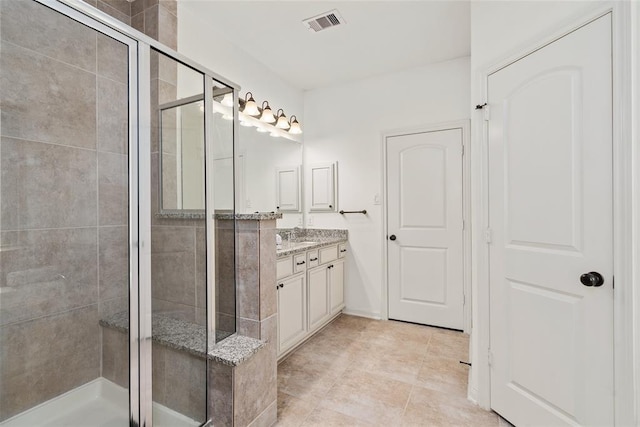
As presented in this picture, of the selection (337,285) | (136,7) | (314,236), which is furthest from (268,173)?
(136,7)

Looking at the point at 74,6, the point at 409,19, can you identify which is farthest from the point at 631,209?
the point at 74,6

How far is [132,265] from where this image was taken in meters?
1.27

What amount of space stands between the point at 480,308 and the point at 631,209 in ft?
3.07

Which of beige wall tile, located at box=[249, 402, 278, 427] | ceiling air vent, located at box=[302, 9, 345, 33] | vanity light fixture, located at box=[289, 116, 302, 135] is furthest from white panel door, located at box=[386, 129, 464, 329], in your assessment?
beige wall tile, located at box=[249, 402, 278, 427]

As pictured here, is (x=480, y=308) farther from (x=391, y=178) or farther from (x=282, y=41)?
(x=282, y=41)

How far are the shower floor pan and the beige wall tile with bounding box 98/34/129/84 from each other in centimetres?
149

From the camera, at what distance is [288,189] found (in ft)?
11.3

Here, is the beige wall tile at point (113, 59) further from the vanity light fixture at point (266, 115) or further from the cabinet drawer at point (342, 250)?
the cabinet drawer at point (342, 250)

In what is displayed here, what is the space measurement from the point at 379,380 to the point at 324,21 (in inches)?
112

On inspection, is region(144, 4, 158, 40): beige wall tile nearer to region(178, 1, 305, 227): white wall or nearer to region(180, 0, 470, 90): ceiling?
region(178, 1, 305, 227): white wall

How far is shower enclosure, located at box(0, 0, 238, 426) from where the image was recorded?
51.0 inches

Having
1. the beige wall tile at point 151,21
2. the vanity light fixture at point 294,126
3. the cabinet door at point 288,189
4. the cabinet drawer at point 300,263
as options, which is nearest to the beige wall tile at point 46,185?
the beige wall tile at point 151,21

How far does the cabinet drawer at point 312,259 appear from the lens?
2.65 meters

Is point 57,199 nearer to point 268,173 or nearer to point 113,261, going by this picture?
point 113,261
